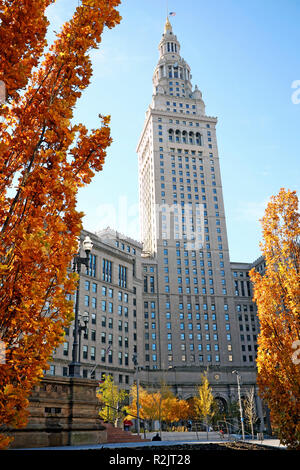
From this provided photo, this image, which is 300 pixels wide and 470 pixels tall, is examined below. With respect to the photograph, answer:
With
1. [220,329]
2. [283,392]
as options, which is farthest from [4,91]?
[220,329]

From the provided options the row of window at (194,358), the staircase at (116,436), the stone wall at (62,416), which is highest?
the row of window at (194,358)

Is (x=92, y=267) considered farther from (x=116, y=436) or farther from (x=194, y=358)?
(x=116, y=436)

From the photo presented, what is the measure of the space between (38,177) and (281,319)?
1024 cm

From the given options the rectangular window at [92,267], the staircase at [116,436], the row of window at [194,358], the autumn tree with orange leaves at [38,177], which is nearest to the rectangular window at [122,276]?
the rectangular window at [92,267]

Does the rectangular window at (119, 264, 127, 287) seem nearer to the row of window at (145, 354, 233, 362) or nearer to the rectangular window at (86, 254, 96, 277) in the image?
the rectangular window at (86, 254, 96, 277)

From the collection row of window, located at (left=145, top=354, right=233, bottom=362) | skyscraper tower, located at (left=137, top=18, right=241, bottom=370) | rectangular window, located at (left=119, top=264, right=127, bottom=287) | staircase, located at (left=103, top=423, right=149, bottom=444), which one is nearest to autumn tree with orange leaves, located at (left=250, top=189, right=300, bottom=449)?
staircase, located at (left=103, top=423, right=149, bottom=444)

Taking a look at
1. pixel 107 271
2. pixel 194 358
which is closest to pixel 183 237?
pixel 194 358

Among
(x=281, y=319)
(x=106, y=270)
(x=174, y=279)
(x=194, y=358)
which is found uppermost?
(x=174, y=279)

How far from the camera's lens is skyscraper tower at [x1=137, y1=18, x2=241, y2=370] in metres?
87.7

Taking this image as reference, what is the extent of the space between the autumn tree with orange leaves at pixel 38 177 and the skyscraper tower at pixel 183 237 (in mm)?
80180

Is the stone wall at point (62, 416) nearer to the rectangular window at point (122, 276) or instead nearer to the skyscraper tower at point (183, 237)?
the rectangular window at point (122, 276)

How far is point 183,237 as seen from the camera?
9794 cm

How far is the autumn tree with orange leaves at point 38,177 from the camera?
4992 millimetres

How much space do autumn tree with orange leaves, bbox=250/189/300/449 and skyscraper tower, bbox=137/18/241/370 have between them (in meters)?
71.6
